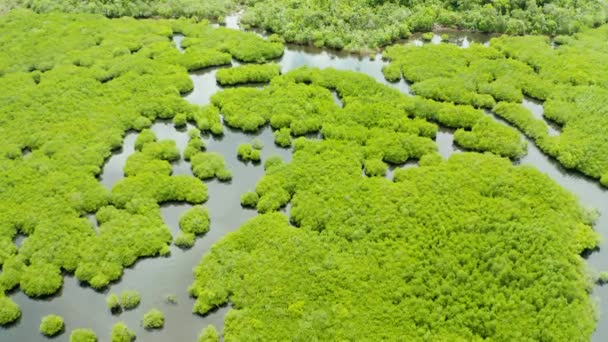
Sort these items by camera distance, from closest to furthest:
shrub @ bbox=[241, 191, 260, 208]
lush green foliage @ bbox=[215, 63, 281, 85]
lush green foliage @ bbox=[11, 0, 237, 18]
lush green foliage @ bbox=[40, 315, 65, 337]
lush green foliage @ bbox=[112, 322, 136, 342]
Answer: lush green foliage @ bbox=[112, 322, 136, 342] → lush green foliage @ bbox=[40, 315, 65, 337] → shrub @ bbox=[241, 191, 260, 208] → lush green foliage @ bbox=[215, 63, 281, 85] → lush green foliage @ bbox=[11, 0, 237, 18]

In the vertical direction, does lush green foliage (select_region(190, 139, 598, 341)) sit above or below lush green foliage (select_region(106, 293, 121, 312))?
above

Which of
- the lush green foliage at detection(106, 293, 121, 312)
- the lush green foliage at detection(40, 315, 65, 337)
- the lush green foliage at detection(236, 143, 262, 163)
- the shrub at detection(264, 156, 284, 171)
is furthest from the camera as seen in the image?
the lush green foliage at detection(236, 143, 262, 163)

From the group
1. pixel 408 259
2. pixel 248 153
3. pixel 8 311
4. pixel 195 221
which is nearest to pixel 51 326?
pixel 8 311

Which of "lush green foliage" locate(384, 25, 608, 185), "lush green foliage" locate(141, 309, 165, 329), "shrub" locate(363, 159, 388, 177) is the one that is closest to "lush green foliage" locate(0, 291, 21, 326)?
"lush green foliage" locate(141, 309, 165, 329)

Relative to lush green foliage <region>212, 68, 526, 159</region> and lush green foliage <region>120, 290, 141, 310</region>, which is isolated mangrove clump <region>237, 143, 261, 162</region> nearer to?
lush green foliage <region>212, 68, 526, 159</region>

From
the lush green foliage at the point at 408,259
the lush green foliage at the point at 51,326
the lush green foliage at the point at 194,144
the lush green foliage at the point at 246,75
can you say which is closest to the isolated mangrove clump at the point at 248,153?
the lush green foliage at the point at 408,259

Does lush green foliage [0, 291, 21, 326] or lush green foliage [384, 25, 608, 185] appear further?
lush green foliage [384, 25, 608, 185]

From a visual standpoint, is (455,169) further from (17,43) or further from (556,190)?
(17,43)
